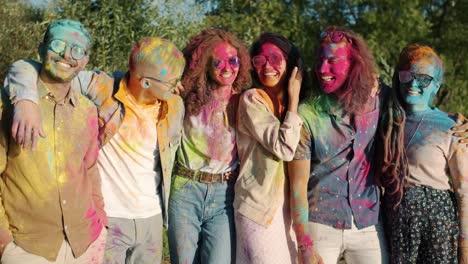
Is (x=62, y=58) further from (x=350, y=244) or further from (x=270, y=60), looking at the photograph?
(x=350, y=244)

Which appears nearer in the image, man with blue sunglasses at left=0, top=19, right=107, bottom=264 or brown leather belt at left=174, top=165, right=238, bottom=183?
man with blue sunglasses at left=0, top=19, right=107, bottom=264

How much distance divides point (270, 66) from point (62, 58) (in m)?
1.26

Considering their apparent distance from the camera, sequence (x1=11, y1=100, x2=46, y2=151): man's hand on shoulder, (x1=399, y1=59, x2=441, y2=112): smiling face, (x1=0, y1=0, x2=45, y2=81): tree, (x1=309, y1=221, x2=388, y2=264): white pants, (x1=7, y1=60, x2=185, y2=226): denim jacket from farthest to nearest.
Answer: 1. (x1=0, y1=0, x2=45, y2=81): tree
2. (x1=399, y1=59, x2=441, y2=112): smiling face
3. (x1=309, y1=221, x2=388, y2=264): white pants
4. (x1=7, y1=60, x2=185, y2=226): denim jacket
5. (x1=11, y1=100, x2=46, y2=151): man's hand on shoulder

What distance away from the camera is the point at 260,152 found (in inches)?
134

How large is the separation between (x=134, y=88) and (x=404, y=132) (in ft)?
5.44

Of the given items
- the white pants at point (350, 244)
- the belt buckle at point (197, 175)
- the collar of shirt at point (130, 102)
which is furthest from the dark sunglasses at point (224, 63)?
the white pants at point (350, 244)

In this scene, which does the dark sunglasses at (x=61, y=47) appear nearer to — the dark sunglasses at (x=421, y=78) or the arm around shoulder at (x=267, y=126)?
the arm around shoulder at (x=267, y=126)

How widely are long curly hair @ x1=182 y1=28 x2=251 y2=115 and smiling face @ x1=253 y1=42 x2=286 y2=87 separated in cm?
12

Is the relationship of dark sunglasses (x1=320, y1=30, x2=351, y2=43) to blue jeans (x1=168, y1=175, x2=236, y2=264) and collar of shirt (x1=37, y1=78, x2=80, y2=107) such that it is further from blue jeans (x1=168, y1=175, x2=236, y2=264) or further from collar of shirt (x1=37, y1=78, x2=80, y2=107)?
collar of shirt (x1=37, y1=78, x2=80, y2=107)

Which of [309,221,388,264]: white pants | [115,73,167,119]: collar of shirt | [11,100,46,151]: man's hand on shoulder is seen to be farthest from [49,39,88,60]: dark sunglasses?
[309,221,388,264]: white pants

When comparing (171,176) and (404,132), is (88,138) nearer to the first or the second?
(171,176)

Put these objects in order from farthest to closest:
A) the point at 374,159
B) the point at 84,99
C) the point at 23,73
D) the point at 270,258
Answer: the point at 374,159 → the point at 270,258 → the point at 84,99 → the point at 23,73

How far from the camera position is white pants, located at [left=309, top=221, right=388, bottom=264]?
11.0 feet

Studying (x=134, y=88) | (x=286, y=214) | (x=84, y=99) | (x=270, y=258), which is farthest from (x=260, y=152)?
(x=84, y=99)
